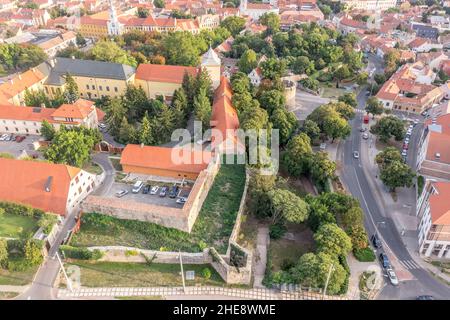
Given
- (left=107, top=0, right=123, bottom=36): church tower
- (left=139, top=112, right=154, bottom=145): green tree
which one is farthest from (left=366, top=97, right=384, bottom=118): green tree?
(left=107, top=0, right=123, bottom=36): church tower

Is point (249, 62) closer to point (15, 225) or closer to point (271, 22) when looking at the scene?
point (271, 22)

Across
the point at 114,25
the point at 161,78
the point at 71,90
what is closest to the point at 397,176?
the point at 161,78

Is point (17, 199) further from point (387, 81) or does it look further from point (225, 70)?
point (387, 81)

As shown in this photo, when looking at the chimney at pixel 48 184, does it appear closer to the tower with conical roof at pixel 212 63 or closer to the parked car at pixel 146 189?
the parked car at pixel 146 189

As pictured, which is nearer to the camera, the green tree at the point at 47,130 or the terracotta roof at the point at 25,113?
the green tree at the point at 47,130

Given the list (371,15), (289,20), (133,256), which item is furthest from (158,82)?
(371,15)

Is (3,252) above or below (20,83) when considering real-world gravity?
below

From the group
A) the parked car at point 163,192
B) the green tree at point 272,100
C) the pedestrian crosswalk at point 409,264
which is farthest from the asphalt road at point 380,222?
the parked car at point 163,192
